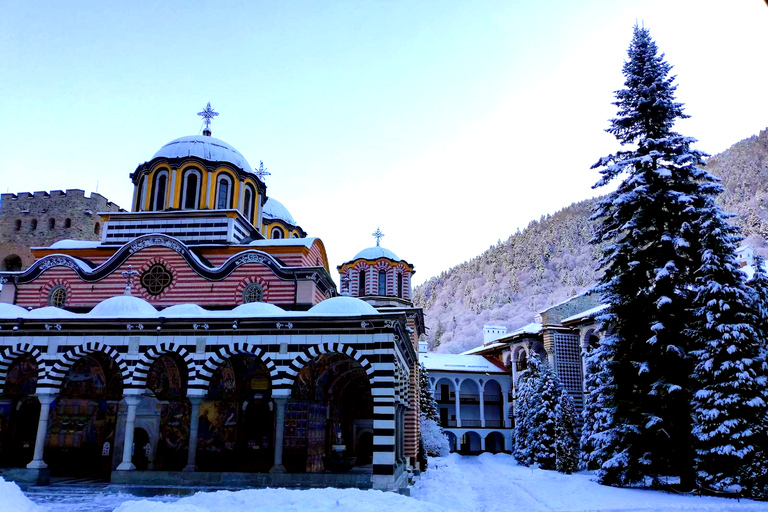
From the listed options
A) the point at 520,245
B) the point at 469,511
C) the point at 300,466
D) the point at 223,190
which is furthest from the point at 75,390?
the point at 520,245

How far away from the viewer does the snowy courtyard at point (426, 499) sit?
10.4 m

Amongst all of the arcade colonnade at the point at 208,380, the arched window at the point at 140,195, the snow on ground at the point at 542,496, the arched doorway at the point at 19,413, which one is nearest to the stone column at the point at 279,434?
the arcade colonnade at the point at 208,380

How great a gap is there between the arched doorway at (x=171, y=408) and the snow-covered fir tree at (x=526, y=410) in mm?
18429

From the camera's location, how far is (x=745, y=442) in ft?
49.1

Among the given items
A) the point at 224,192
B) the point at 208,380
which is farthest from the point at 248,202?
the point at 208,380

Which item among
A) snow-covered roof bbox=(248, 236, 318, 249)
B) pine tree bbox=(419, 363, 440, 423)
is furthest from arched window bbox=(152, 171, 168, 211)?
pine tree bbox=(419, 363, 440, 423)

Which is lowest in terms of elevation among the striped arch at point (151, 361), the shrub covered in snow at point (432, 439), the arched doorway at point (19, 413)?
the shrub covered in snow at point (432, 439)

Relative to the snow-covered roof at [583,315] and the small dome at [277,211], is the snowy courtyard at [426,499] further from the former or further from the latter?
the small dome at [277,211]

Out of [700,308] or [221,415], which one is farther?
[221,415]

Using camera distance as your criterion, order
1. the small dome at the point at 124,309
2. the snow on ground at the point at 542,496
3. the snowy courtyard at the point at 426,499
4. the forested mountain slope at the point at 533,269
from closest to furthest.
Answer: the snowy courtyard at the point at 426,499 < the snow on ground at the point at 542,496 < the small dome at the point at 124,309 < the forested mountain slope at the point at 533,269

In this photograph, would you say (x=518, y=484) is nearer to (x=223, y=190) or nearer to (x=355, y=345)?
(x=355, y=345)

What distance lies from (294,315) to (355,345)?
5.71 ft

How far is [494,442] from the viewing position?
4331 cm

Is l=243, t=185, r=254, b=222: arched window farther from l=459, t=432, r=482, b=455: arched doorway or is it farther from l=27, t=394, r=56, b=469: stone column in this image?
l=459, t=432, r=482, b=455: arched doorway
